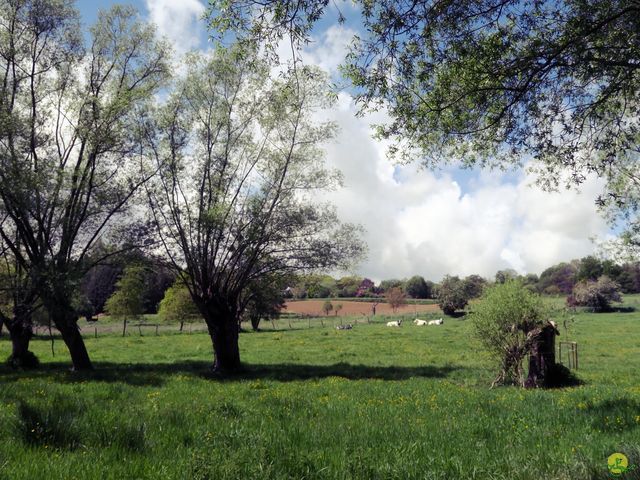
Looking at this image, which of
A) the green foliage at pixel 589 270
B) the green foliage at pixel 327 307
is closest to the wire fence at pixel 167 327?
the green foliage at pixel 327 307

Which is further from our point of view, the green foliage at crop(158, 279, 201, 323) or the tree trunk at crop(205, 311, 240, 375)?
the green foliage at crop(158, 279, 201, 323)

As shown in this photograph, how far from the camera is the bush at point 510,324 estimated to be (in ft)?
63.3

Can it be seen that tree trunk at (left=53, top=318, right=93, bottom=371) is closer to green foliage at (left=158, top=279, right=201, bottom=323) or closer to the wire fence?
the wire fence

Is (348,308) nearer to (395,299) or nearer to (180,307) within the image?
(395,299)

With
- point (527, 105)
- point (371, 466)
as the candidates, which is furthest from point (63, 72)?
point (371, 466)

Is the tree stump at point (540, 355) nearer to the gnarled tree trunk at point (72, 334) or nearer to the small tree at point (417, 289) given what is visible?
the gnarled tree trunk at point (72, 334)

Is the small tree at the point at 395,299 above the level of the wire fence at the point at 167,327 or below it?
above

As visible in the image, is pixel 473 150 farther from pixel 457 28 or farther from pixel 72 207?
pixel 72 207

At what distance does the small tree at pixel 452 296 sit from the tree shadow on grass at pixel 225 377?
233ft

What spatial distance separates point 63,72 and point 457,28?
73.3ft

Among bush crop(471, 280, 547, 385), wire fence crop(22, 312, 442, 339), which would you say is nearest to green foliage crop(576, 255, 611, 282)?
wire fence crop(22, 312, 442, 339)

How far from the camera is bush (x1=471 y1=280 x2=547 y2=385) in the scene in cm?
1928

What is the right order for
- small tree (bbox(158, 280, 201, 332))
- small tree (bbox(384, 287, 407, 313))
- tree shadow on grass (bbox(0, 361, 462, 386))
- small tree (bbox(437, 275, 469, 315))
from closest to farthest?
tree shadow on grass (bbox(0, 361, 462, 386)), small tree (bbox(158, 280, 201, 332)), small tree (bbox(437, 275, 469, 315)), small tree (bbox(384, 287, 407, 313))

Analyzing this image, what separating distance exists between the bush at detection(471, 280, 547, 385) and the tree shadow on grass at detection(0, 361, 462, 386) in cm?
339
